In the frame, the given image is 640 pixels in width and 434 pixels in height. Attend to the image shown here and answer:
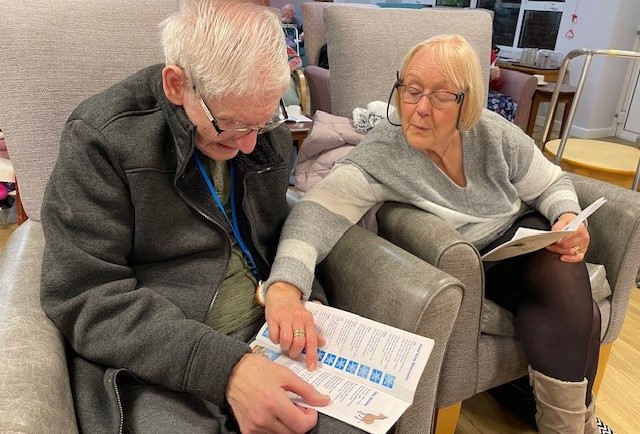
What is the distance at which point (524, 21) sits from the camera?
5.09 metres

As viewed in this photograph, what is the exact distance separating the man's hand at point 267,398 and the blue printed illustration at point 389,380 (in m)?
0.12

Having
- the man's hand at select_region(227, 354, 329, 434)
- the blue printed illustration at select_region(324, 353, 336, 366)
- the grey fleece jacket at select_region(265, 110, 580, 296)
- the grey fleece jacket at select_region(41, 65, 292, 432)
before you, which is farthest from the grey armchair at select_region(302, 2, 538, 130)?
the man's hand at select_region(227, 354, 329, 434)

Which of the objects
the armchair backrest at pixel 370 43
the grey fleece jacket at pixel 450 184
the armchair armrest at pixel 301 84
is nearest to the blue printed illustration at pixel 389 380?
the grey fleece jacket at pixel 450 184

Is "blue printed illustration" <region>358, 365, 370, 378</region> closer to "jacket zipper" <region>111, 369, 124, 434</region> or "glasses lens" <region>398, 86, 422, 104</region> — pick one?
"jacket zipper" <region>111, 369, 124, 434</region>

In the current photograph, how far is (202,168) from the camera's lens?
944 mm

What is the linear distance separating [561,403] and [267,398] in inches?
29.3

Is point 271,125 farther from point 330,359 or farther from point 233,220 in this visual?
point 330,359

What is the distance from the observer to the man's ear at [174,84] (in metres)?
0.84

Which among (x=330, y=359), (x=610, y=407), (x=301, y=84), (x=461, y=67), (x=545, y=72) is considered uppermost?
(x=461, y=67)

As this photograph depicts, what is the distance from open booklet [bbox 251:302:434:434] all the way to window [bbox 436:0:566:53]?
15.2ft

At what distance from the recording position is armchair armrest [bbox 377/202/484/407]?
1019 mm

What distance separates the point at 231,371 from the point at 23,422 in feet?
0.89

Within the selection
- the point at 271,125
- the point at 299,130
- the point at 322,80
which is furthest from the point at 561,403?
the point at 322,80

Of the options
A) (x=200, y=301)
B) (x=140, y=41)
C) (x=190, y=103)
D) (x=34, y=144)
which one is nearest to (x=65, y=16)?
(x=140, y=41)
